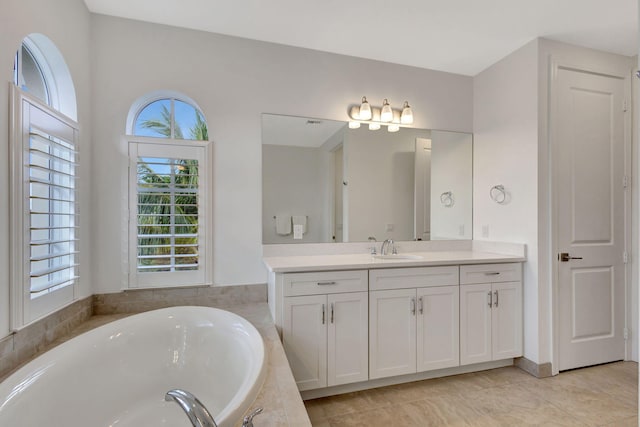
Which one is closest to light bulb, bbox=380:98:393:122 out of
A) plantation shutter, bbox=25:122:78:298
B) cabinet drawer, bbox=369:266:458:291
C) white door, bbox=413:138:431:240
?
white door, bbox=413:138:431:240

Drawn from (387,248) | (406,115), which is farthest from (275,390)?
(406,115)

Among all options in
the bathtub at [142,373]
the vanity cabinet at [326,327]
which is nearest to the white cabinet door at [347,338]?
the vanity cabinet at [326,327]

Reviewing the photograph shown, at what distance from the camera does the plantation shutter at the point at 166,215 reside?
7.04ft

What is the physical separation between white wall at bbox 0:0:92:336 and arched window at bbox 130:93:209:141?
1.08 feet

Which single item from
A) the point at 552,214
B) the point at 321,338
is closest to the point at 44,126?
the point at 321,338

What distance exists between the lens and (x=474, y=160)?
293 centimetres

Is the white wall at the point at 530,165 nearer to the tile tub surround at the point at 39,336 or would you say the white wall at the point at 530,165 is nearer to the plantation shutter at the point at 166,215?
the plantation shutter at the point at 166,215

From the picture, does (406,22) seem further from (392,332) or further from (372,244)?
(392,332)

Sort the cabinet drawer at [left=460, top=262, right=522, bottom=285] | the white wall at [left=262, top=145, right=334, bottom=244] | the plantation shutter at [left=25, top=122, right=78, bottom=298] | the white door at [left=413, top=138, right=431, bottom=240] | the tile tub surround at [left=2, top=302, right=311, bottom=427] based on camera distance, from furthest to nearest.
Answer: the white door at [left=413, top=138, right=431, bottom=240] < the white wall at [left=262, top=145, right=334, bottom=244] < the cabinet drawer at [left=460, top=262, right=522, bottom=285] < the plantation shutter at [left=25, top=122, right=78, bottom=298] < the tile tub surround at [left=2, top=302, right=311, bottom=427]

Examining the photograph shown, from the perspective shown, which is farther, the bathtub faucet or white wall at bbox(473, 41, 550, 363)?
white wall at bbox(473, 41, 550, 363)

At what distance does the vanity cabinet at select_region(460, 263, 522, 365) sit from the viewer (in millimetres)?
2307

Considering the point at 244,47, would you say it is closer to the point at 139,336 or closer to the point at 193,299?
the point at 193,299

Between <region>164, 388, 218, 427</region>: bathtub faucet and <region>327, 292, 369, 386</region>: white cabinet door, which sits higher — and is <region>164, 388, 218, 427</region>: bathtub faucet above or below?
above

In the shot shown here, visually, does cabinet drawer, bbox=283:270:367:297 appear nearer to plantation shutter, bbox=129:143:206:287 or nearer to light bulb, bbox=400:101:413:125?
plantation shutter, bbox=129:143:206:287
